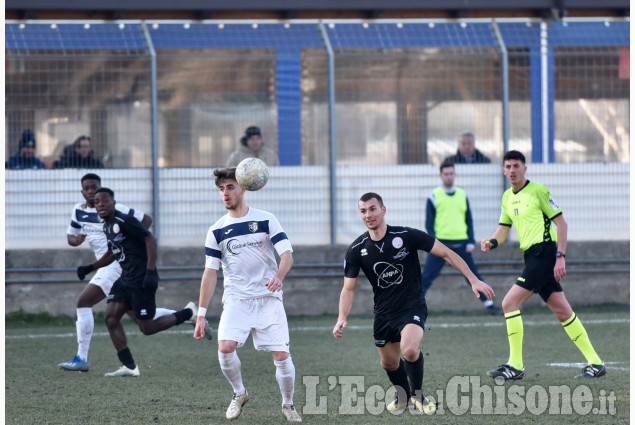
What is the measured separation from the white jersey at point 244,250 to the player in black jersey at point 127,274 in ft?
6.97

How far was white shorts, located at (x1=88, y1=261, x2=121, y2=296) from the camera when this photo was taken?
1053cm

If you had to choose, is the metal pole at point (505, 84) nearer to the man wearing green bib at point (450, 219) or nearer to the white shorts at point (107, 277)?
the man wearing green bib at point (450, 219)

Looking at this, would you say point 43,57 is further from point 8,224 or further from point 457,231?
point 457,231

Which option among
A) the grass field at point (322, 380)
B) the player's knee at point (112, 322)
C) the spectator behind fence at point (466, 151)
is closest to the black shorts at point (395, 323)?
the grass field at point (322, 380)

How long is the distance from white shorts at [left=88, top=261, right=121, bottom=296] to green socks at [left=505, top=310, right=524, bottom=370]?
386 cm

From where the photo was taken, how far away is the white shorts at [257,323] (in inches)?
302

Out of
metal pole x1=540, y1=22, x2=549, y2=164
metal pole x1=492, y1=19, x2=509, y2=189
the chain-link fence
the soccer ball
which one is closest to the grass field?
the soccer ball

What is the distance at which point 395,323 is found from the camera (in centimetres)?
765

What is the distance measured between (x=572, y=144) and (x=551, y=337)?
4303 mm

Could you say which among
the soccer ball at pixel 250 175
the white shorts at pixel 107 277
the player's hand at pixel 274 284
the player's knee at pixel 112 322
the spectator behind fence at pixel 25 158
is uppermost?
the spectator behind fence at pixel 25 158

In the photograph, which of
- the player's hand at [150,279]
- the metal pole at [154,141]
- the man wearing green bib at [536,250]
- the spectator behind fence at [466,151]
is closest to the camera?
the man wearing green bib at [536,250]

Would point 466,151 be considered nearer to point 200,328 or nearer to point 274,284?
point 274,284

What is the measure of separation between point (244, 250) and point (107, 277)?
3186 mm

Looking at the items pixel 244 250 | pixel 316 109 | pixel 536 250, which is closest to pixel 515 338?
pixel 536 250
